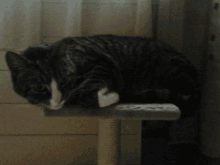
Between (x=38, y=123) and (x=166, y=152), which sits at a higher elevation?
(x=38, y=123)

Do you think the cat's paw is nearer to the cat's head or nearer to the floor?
the cat's head

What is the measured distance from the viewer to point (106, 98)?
2.50 feet

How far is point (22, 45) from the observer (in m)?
1.16

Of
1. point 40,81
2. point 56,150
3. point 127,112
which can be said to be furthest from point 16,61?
point 56,150

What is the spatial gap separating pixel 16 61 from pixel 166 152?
3.49 ft

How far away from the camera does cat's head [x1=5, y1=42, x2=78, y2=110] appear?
814mm

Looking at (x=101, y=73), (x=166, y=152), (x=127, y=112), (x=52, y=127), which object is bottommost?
(x=166, y=152)

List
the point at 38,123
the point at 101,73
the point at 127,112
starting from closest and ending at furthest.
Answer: the point at 127,112
the point at 101,73
the point at 38,123

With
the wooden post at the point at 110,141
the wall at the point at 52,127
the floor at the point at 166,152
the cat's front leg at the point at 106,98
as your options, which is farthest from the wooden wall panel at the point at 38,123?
the cat's front leg at the point at 106,98

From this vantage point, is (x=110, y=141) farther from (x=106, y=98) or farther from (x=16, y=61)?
(x=16, y=61)

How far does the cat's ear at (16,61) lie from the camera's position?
81cm

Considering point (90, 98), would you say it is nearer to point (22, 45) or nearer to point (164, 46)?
point (164, 46)

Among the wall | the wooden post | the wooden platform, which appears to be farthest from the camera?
A: the wall

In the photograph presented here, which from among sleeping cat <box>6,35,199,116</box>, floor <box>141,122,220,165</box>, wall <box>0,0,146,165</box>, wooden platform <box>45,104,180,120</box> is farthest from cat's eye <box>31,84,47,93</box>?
floor <box>141,122,220,165</box>
